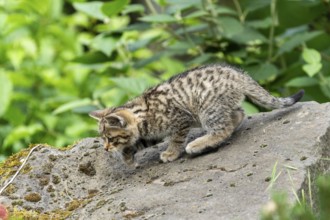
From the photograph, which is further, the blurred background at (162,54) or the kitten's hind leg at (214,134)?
the blurred background at (162,54)

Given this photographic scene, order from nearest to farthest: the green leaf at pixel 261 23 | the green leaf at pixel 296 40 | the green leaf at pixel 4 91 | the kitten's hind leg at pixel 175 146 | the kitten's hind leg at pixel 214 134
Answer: the kitten's hind leg at pixel 214 134, the kitten's hind leg at pixel 175 146, the green leaf at pixel 296 40, the green leaf at pixel 261 23, the green leaf at pixel 4 91

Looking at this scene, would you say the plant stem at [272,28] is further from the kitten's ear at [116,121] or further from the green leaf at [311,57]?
the kitten's ear at [116,121]

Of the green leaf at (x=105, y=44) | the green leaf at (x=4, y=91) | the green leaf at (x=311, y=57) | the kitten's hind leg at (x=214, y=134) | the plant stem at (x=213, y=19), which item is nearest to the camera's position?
the kitten's hind leg at (x=214, y=134)

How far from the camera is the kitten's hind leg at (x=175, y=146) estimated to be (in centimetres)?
595

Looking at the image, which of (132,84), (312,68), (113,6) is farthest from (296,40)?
(113,6)

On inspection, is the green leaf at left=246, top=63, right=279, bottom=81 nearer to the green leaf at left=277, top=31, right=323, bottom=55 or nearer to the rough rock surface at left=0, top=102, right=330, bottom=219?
the green leaf at left=277, top=31, right=323, bottom=55

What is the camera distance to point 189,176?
548cm

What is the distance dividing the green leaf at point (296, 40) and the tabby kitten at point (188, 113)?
7.56ft

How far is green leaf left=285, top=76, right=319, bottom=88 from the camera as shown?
26.0 feet

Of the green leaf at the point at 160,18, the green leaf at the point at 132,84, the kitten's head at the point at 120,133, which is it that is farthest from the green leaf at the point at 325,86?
the kitten's head at the point at 120,133

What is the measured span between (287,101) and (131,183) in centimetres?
138

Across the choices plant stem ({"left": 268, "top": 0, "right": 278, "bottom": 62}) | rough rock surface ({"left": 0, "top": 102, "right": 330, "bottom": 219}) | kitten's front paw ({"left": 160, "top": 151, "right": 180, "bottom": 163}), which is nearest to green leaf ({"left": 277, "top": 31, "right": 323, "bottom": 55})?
→ plant stem ({"left": 268, "top": 0, "right": 278, "bottom": 62})

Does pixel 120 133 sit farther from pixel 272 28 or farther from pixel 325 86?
→ pixel 272 28

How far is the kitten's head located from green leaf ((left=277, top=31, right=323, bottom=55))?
2851 millimetres
